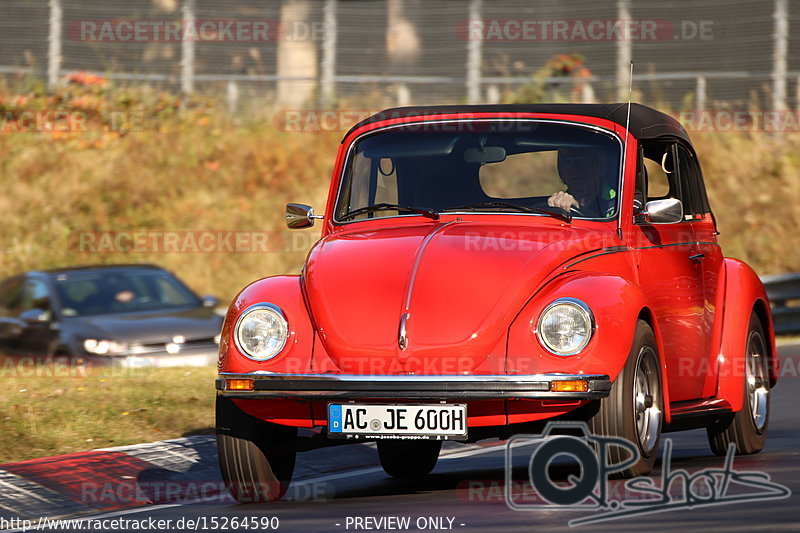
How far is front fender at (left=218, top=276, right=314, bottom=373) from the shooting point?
7.32 m

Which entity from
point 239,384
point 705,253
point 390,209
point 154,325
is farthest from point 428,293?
point 154,325

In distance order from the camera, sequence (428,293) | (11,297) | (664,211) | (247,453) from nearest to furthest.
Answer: (428,293)
(247,453)
(664,211)
(11,297)

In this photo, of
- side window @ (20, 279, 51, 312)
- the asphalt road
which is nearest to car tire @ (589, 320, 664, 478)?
the asphalt road

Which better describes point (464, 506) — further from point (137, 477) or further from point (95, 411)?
point (95, 411)

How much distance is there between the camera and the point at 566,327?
7.04 m

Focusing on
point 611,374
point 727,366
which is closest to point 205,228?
point 727,366

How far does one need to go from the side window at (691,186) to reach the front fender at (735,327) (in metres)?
0.42

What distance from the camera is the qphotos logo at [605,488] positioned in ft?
22.3

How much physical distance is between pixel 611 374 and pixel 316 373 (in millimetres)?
1435

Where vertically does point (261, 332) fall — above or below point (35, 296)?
above

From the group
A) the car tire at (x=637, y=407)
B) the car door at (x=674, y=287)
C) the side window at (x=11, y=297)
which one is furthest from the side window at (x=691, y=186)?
the side window at (x=11, y=297)

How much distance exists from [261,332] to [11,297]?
11.1m

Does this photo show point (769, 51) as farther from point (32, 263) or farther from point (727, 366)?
point (727, 366)

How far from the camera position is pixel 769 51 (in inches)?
952
